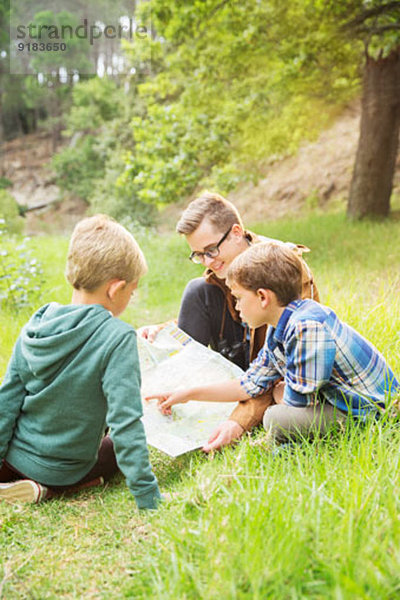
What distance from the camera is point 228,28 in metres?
7.93

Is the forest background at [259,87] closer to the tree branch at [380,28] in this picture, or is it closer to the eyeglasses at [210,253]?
the tree branch at [380,28]

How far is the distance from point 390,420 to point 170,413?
3.74ft

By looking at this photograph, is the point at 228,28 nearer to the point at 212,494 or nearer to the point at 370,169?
the point at 370,169

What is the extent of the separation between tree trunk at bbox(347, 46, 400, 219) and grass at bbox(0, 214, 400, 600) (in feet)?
23.5

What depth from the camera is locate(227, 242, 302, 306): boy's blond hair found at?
2297 millimetres

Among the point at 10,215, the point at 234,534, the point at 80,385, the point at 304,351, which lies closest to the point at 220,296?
the point at 304,351

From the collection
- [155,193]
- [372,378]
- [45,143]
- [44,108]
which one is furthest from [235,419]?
[44,108]

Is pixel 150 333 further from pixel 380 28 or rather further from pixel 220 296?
pixel 380 28

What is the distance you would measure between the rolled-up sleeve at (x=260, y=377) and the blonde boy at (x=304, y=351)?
255 mm

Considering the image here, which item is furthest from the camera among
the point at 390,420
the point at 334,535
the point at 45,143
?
the point at 45,143

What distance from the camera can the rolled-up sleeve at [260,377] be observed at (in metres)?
2.68

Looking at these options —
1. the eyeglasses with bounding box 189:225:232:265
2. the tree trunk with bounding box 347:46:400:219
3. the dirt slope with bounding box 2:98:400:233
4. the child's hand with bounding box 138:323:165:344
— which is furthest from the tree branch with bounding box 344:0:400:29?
the child's hand with bounding box 138:323:165:344

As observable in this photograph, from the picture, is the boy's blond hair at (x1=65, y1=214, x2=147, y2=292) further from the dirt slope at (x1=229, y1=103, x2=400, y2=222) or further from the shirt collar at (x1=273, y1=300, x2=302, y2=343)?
the dirt slope at (x1=229, y1=103, x2=400, y2=222)

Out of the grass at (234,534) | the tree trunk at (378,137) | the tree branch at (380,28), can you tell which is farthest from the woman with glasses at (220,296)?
the tree trunk at (378,137)
